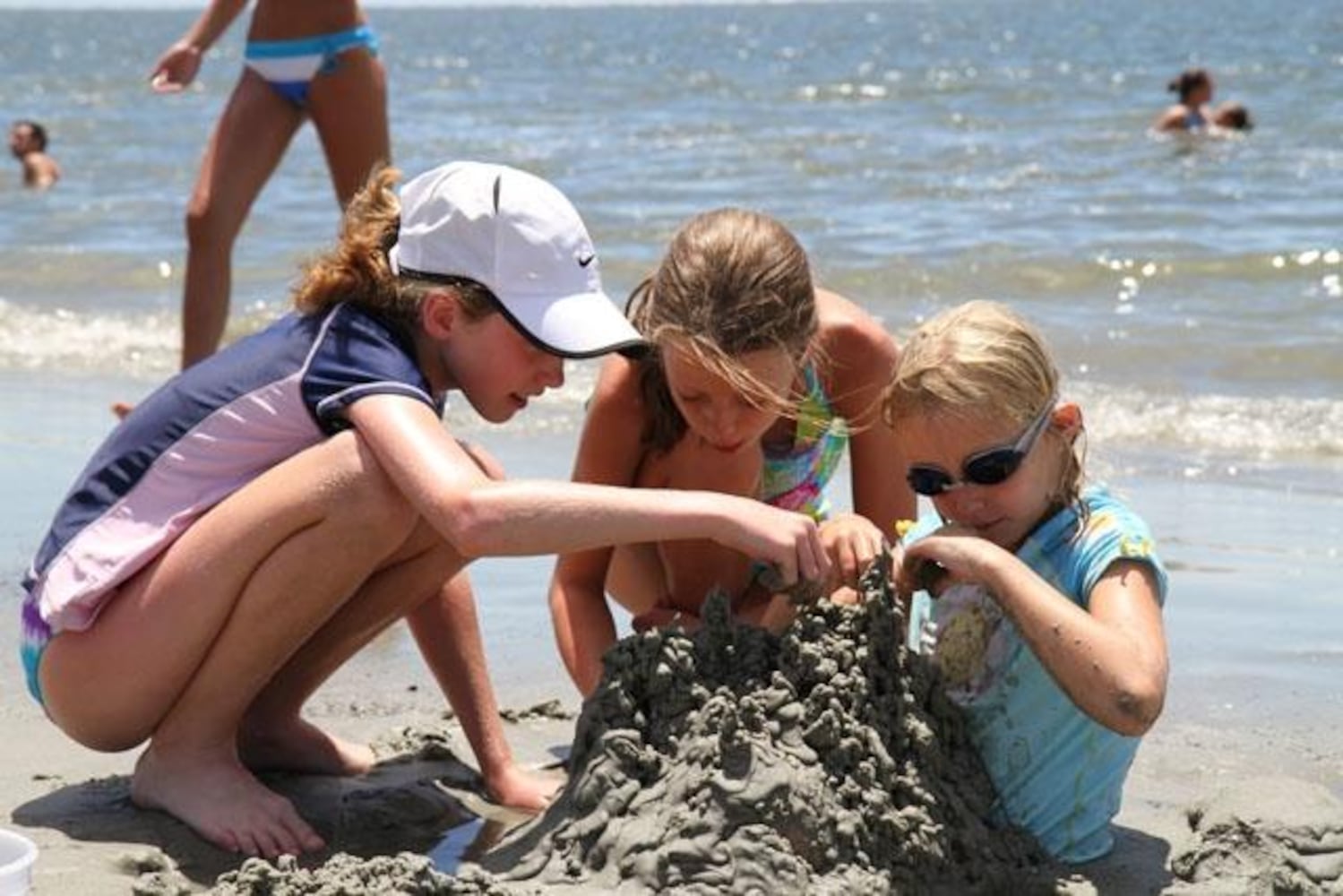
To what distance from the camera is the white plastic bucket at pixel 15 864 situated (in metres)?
2.47

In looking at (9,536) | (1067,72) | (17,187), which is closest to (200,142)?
(17,187)

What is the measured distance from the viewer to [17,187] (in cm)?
1527

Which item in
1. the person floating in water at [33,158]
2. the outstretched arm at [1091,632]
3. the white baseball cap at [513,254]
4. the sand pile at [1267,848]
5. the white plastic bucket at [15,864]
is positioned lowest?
the person floating in water at [33,158]

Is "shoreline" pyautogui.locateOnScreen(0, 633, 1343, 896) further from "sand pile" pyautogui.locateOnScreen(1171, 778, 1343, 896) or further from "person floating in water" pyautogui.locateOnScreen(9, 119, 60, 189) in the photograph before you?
"person floating in water" pyautogui.locateOnScreen(9, 119, 60, 189)

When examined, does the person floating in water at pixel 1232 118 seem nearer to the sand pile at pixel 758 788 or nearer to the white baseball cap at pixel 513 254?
the white baseball cap at pixel 513 254

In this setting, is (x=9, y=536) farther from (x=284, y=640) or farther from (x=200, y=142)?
(x=200, y=142)

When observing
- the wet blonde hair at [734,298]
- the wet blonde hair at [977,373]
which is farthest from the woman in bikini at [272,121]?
the wet blonde hair at [977,373]

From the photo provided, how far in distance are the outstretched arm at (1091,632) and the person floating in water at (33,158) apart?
13298mm

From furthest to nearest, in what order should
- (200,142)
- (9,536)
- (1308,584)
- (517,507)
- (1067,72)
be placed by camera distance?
1. (1067,72)
2. (200,142)
3. (9,536)
4. (1308,584)
5. (517,507)

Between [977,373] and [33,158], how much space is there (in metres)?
13.6

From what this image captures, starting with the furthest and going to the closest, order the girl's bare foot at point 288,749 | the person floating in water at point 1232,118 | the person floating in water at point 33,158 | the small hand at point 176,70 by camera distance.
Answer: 1. the person floating in water at point 1232,118
2. the person floating in water at point 33,158
3. the small hand at point 176,70
4. the girl's bare foot at point 288,749

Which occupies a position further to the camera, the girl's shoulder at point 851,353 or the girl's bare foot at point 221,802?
the girl's shoulder at point 851,353

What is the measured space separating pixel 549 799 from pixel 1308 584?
210 cm

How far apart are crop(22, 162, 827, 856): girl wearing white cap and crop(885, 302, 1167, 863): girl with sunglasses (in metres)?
0.47
